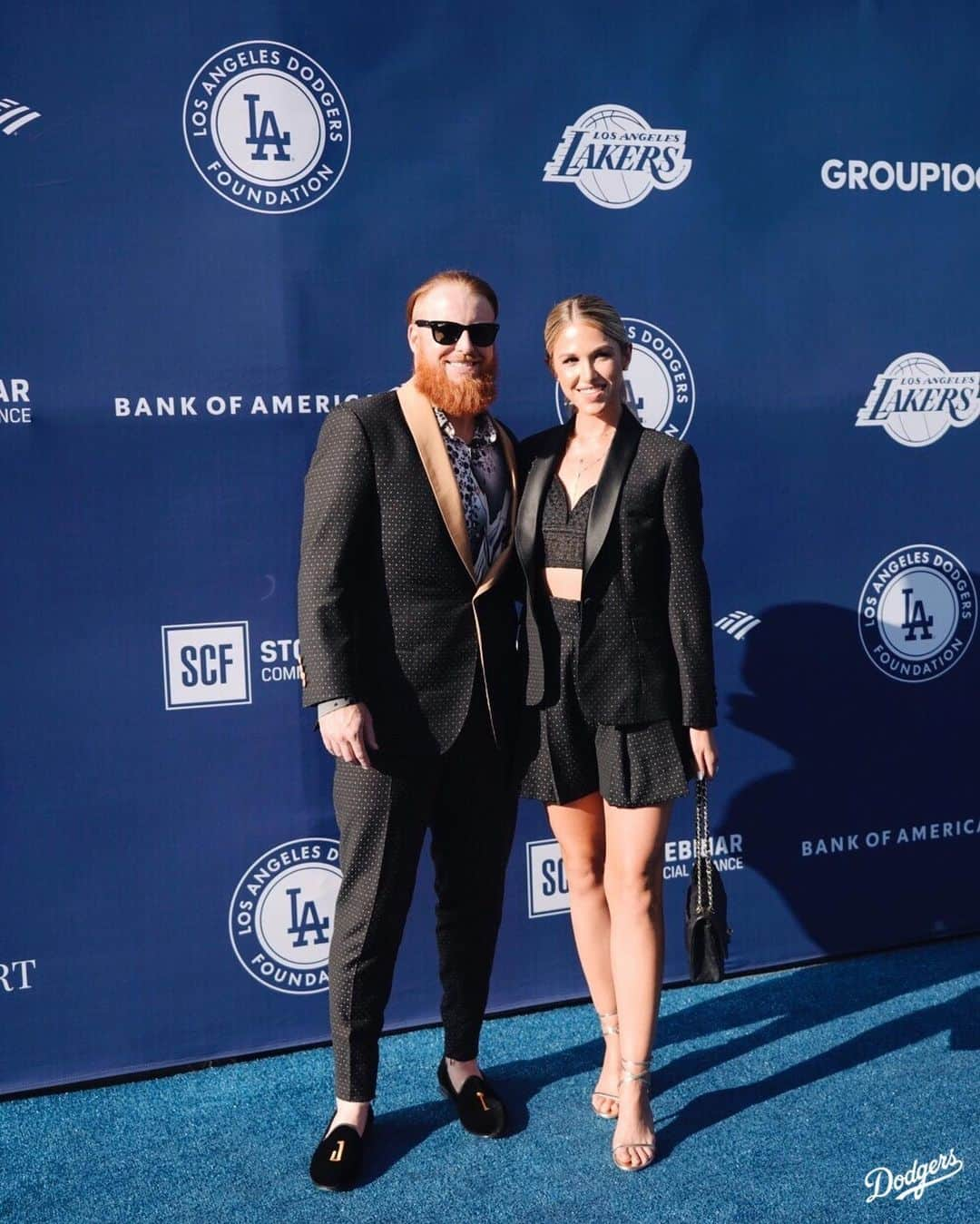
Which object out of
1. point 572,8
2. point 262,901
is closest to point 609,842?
point 262,901

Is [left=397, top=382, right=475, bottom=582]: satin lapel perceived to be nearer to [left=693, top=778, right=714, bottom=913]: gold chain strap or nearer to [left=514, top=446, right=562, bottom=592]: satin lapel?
[left=514, top=446, right=562, bottom=592]: satin lapel

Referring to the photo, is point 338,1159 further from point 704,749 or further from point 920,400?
point 920,400

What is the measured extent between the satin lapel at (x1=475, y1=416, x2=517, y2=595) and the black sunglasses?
0.24 metres

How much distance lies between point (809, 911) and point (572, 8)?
106 inches

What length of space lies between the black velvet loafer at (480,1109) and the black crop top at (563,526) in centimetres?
125

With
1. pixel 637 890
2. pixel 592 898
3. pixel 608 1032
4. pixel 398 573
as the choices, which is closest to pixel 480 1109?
pixel 608 1032

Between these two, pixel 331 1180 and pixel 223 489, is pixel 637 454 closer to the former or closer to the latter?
pixel 223 489

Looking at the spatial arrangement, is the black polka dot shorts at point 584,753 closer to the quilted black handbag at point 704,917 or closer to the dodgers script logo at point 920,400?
the quilted black handbag at point 704,917

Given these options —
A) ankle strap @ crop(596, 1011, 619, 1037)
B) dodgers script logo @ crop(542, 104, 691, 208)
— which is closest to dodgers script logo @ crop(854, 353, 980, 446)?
dodgers script logo @ crop(542, 104, 691, 208)

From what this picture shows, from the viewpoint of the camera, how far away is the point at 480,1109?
2781mm

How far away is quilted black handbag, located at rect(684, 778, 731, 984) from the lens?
8.98 feet

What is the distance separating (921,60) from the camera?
3.54 metres

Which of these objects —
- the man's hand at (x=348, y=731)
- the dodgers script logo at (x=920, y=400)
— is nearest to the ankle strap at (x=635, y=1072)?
the man's hand at (x=348, y=731)

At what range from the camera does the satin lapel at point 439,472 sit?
2535 millimetres
